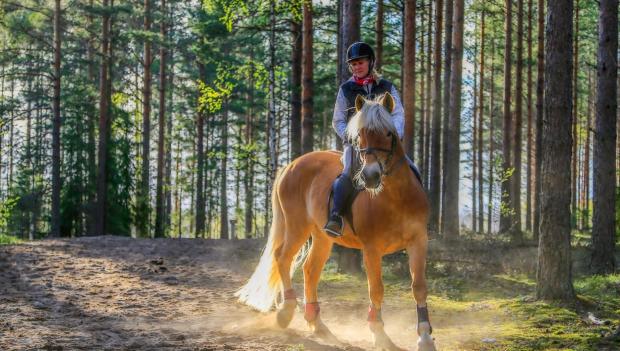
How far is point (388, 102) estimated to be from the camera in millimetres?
5918

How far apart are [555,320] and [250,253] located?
1071 cm

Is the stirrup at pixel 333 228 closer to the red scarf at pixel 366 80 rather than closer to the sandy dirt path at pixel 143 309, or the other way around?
the sandy dirt path at pixel 143 309

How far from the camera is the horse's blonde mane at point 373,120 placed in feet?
18.4

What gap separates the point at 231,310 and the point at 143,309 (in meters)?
1.30

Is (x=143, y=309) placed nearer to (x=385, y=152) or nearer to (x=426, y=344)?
(x=426, y=344)

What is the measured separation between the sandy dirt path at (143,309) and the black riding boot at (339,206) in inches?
50.1

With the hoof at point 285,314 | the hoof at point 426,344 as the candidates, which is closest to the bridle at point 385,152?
the hoof at point 426,344

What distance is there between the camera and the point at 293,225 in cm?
773

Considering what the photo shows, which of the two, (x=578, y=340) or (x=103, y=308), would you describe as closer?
(x=578, y=340)

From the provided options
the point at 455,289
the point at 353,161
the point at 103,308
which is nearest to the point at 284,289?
the point at 353,161

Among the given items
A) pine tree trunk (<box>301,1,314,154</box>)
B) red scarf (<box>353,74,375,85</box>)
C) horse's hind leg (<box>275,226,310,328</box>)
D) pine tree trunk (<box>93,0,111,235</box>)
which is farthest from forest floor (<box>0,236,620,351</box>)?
pine tree trunk (<box>93,0,111,235</box>)

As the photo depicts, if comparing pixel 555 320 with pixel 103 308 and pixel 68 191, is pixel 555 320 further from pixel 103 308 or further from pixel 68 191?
pixel 68 191

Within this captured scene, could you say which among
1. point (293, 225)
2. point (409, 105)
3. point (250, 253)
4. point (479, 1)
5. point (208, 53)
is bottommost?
point (250, 253)

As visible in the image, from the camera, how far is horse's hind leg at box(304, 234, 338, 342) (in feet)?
22.7
